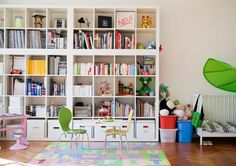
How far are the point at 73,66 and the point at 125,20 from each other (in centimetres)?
149

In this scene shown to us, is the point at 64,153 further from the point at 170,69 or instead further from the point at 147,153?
the point at 170,69

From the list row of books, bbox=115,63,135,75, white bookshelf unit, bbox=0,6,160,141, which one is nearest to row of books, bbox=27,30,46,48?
white bookshelf unit, bbox=0,6,160,141

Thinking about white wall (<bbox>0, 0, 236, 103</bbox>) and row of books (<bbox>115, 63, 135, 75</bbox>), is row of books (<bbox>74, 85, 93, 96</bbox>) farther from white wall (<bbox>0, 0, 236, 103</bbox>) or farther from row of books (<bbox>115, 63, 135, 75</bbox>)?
white wall (<bbox>0, 0, 236, 103</bbox>)

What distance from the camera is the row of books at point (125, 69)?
6020 millimetres

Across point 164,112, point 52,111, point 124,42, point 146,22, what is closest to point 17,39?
point 52,111

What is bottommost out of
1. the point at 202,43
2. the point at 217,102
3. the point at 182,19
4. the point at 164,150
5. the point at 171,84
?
the point at 164,150

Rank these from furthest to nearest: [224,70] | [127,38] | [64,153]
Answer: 1. [127,38]
2. [224,70]
3. [64,153]

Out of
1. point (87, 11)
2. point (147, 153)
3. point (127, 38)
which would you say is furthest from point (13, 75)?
point (147, 153)

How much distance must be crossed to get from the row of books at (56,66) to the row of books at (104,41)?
81 cm

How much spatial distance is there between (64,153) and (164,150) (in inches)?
71.3

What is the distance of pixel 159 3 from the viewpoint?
21.0 ft

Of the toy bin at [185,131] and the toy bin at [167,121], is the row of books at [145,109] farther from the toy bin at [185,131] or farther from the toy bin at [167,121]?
the toy bin at [185,131]

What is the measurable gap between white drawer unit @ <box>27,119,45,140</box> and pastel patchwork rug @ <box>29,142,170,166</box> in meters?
0.55

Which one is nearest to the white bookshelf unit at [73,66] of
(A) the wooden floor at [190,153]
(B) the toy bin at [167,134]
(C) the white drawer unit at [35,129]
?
(C) the white drawer unit at [35,129]
